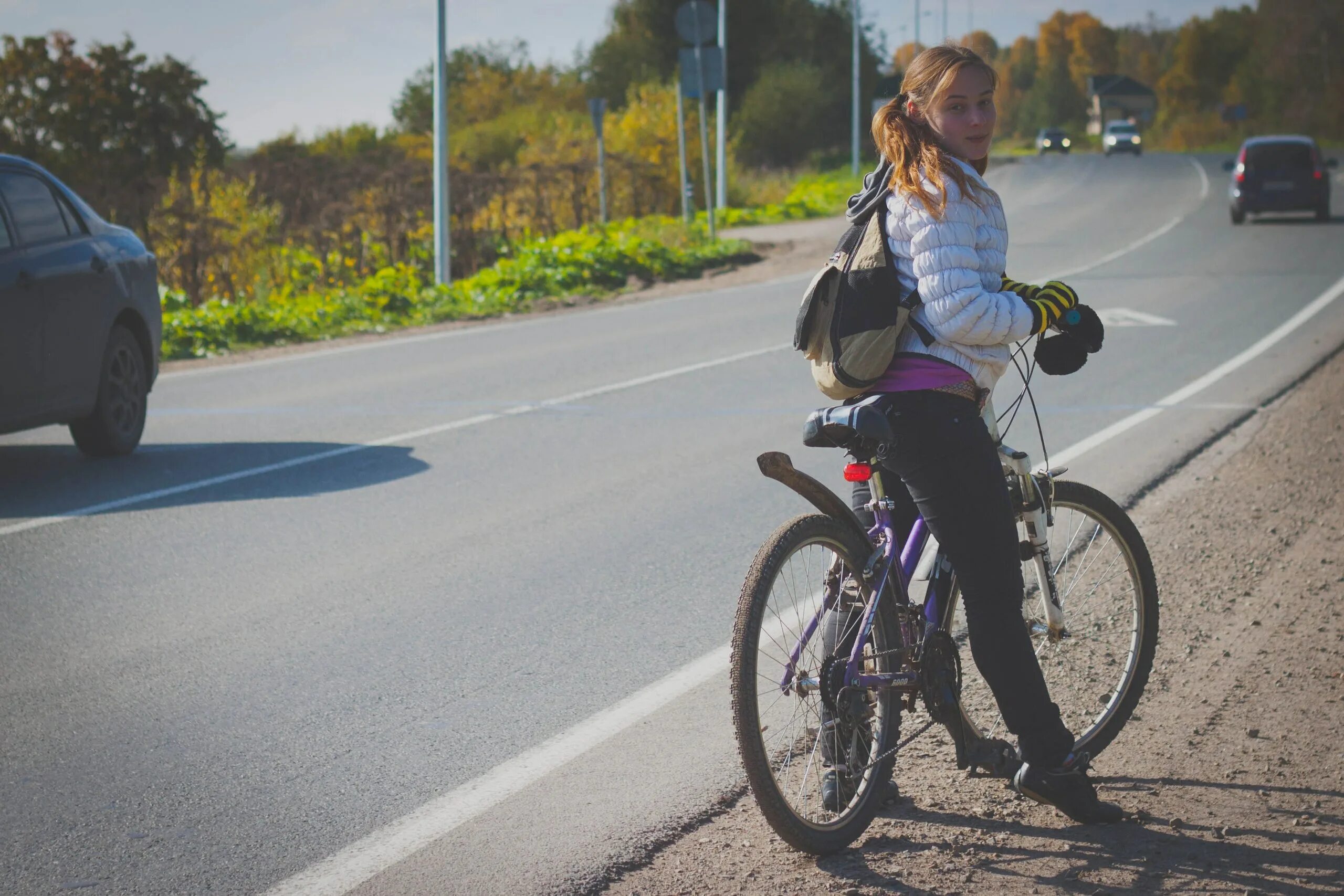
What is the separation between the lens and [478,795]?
13.5 ft

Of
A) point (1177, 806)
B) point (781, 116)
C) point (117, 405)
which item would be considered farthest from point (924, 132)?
point (781, 116)

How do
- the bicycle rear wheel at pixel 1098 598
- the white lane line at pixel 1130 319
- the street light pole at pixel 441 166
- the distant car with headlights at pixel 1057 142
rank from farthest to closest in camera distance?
1. the street light pole at pixel 441 166
2. the white lane line at pixel 1130 319
3. the distant car with headlights at pixel 1057 142
4. the bicycle rear wheel at pixel 1098 598

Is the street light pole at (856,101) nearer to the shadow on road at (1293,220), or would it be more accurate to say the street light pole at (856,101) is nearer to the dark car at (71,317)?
the shadow on road at (1293,220)

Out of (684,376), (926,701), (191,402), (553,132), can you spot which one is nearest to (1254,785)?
(926,701)

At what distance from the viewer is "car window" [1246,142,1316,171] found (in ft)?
95.9

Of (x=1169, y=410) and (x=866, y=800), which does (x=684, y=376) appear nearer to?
(x=1169, y=410)

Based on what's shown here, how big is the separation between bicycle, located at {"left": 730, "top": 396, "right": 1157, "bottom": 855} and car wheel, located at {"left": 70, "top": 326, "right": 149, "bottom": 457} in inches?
262

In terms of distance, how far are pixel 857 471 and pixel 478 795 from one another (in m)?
1.46

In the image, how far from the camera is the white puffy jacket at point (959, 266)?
339 cm

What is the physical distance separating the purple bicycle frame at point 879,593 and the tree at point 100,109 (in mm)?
42257

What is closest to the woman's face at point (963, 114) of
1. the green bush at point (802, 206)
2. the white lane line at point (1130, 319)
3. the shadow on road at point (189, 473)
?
the shadow on road at point (189, 473)

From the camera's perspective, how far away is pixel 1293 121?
10212 cm

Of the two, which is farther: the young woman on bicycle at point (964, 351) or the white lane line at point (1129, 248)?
the white lane line at point (1129, 248)

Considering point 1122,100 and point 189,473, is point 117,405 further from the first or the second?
point 1122,100
